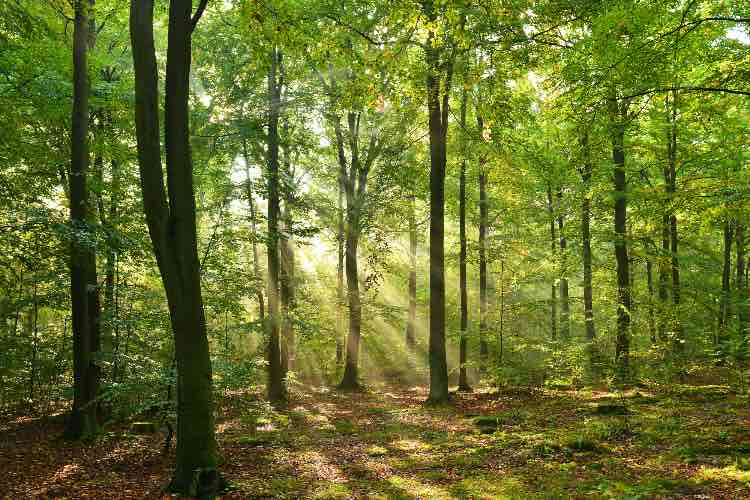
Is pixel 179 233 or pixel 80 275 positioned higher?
pixel 179 233

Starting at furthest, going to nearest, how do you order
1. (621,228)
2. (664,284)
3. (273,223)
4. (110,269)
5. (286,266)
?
1. (286,266)
2. (621,228)
3. (273,223)
4. (664,284)
5. (110,269)

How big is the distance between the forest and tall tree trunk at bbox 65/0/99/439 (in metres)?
0.05

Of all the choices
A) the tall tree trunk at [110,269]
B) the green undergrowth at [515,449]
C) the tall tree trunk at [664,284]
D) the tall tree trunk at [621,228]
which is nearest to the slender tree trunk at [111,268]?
the tall tree trunk at [110,269]

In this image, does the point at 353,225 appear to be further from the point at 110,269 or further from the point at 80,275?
the point at 80,275

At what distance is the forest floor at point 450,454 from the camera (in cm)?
633

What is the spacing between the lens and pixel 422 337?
28.7 metres

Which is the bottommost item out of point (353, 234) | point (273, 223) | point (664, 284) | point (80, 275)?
point (664, 284)

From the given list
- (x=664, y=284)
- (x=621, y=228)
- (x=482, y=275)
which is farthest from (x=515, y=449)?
(x=482, y=275)

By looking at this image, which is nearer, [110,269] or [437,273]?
[110,269]

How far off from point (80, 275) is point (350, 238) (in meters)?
9.95

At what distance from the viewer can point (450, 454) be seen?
846cm

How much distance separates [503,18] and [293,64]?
1054cm

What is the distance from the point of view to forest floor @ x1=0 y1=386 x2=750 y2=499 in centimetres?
633

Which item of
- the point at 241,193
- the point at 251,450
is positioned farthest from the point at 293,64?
the point at 251,450
